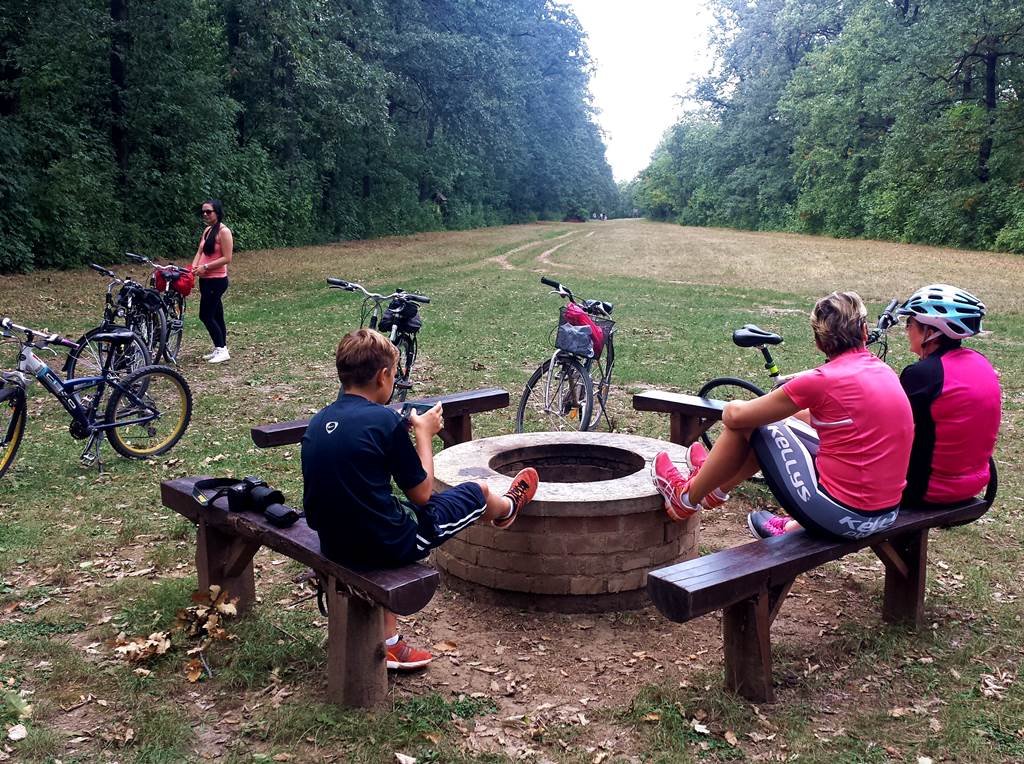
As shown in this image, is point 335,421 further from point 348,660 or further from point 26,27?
point 26,27

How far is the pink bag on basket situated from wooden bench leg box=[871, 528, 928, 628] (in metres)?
3.23

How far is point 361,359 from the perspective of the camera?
11.1ft

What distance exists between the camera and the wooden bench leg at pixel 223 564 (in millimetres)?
4219

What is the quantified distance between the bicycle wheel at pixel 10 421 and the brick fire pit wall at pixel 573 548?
10.4 feet

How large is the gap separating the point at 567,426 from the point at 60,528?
3.94 metres

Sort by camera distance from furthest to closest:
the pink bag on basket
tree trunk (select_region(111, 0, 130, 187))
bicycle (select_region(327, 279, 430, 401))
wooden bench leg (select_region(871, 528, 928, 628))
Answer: tree trunk (select_region(111, 0, 130, 187)) < bicycle (select_region(327, 279, 430, 401)) < the pink bag on basket < wooden bench leg (select_region(871, 528, 928, 628))

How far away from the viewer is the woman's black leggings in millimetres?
10297

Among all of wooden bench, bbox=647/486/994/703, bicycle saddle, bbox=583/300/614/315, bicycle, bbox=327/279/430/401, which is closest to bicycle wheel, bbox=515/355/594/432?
bicycle saddle, bbox=583/300/614/315

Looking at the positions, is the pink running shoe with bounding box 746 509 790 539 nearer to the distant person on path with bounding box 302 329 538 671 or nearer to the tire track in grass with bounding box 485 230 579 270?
the distant person on path with bounding box 302 329 538 671

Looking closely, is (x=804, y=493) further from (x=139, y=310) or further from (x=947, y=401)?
(x=139, y=310)

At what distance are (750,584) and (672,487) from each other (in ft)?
3.43

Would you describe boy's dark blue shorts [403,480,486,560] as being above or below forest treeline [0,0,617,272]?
below

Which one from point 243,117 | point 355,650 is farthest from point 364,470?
point 243,117


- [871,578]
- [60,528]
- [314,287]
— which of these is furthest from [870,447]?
[314,287]
